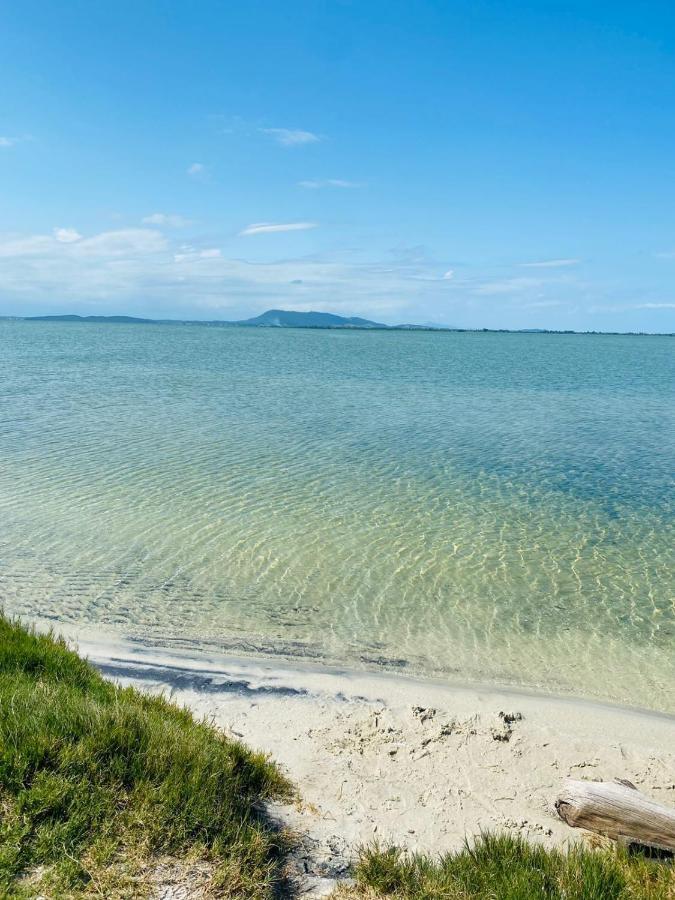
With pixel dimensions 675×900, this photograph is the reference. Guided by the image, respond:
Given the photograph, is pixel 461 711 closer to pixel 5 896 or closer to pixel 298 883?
pixel 298 883

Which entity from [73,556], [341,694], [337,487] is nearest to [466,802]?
[341,694]

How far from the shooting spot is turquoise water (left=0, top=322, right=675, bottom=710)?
1071 centimetres

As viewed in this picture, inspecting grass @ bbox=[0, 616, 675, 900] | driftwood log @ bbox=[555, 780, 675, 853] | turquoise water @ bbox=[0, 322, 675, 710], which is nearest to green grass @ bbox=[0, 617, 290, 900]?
grass @ bbox=[0, 616, 675, 900]

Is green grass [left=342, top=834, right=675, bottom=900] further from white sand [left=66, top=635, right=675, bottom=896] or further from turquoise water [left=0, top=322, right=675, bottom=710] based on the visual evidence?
turquoise water [left=0, top=322, right=675, bottom=710]

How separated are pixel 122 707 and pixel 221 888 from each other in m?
1.94

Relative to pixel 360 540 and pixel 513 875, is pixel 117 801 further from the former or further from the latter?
pixel 360 540

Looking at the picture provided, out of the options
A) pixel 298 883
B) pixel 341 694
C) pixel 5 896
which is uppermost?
pixel 5 896

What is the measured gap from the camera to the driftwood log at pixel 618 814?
526 cm

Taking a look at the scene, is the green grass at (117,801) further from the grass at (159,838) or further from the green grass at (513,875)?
the green grass at (513,875)

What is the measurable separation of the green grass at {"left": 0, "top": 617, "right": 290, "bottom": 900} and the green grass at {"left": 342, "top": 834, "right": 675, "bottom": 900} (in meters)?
0.81

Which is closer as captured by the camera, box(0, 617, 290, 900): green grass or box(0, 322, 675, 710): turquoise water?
box(0, 617, 290, 900): green grass

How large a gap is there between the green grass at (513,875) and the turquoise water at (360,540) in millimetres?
4816

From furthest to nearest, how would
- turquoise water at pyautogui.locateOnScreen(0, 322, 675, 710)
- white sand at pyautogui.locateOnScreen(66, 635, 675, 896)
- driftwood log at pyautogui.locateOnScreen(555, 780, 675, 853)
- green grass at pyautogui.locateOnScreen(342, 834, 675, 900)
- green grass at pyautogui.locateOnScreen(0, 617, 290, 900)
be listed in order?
turquoise water at pyautogui.locateOnScreen(0, 322, 675, 710), white sand at pyautogui.locateOnScreen(66, 635, 675, 896), driftwood log at pyautogui.locateOnScreen(555, 780, 675, 853), green grass at pyautogui.locateOnScreen(342, 834, 675, 900), green grass at pyautogui.locateOnScreen(0, 617, 290, 900)

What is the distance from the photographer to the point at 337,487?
18906 millimetres
